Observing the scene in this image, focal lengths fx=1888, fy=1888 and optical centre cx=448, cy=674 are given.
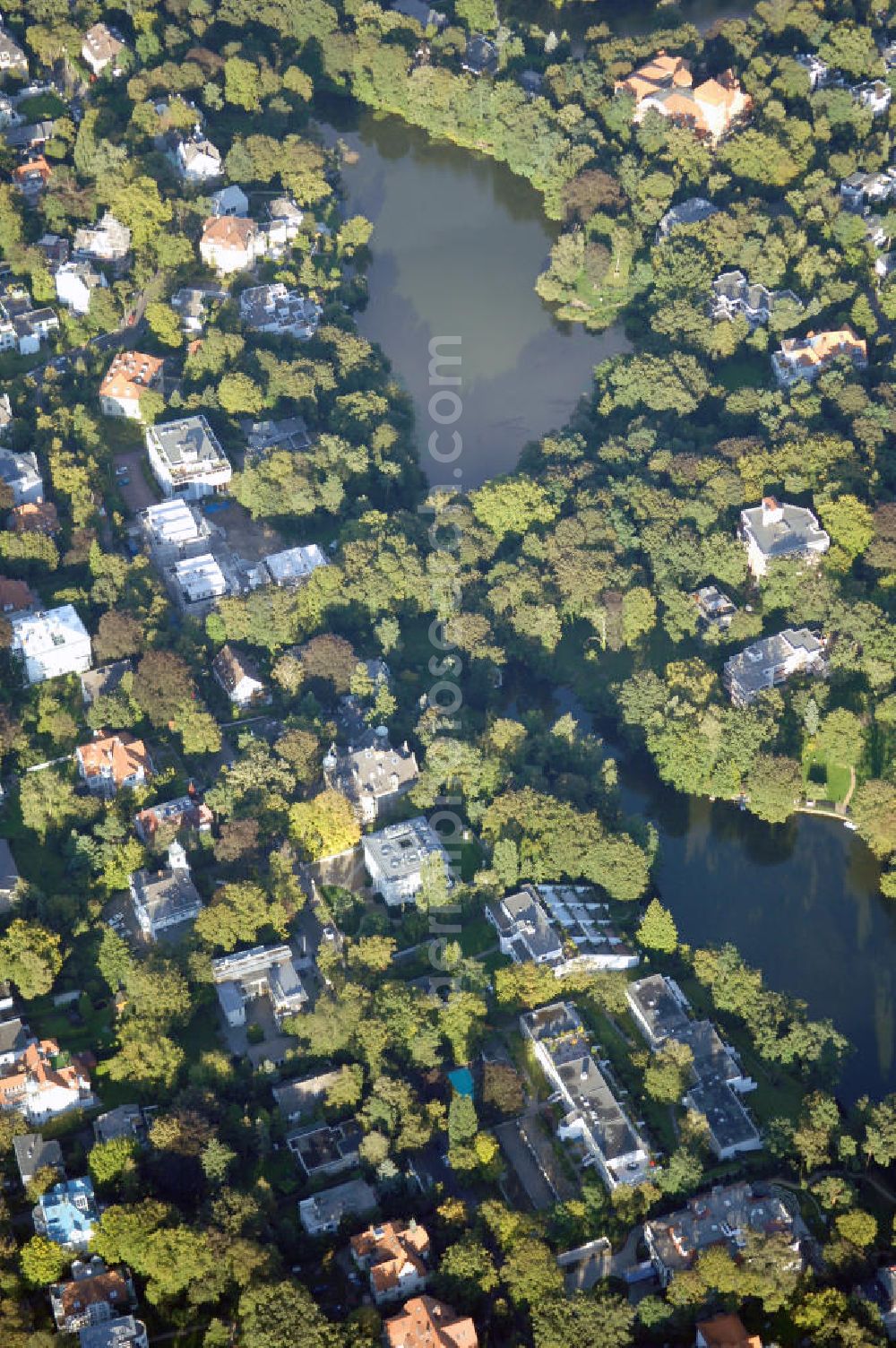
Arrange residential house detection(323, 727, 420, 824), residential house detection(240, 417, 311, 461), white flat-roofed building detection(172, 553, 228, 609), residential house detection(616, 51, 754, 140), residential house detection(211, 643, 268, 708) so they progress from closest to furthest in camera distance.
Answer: residential house detection(323, 727, 420, 824)
residential house detection(211, 643, 268, 708)
white flat-roofed building detection(172, 553, 228, 609)
residential house detection(240, 417, 311, 461)
residential house detection(616, 51, 754, 140)

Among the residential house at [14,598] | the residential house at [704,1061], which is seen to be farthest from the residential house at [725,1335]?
the residential house at [14,598]

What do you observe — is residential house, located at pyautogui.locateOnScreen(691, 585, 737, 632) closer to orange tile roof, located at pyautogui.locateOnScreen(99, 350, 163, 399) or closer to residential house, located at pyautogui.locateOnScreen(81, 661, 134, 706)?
residential house, located at pyautogui.locateOnScreen(81, 661, 134, 706)

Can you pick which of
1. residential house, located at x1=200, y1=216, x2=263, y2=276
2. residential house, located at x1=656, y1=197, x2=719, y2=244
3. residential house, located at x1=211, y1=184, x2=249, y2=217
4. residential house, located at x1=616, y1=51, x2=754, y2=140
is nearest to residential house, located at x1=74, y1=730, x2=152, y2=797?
residential house, located at x1=200, y1=216, x2=263, y2=276

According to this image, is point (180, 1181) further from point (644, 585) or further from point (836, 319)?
point (836, 319)

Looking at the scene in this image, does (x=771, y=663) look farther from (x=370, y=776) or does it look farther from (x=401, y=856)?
(x=401, y=856)

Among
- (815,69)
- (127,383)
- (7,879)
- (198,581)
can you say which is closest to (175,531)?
(198,581)

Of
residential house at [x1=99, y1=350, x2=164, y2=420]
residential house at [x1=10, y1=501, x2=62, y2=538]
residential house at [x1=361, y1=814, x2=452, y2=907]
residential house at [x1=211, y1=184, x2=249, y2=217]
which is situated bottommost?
residential house at [x1=361, y1=814, x2=452, y2=907]

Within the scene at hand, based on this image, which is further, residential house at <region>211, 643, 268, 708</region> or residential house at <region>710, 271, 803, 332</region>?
residential house at <region>710, 271, 803, 332</region>
